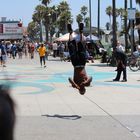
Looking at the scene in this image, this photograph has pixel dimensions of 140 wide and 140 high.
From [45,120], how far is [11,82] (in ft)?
25.2

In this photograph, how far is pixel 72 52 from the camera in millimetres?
11617

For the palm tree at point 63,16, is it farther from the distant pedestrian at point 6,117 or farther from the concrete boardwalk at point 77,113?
the distant pedestrian at point 6,117

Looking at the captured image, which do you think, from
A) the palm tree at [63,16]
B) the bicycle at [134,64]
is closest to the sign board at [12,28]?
the palm tree at [63,16]

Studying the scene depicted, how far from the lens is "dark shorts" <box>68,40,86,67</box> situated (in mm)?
11508

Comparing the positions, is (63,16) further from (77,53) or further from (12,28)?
(77,53)

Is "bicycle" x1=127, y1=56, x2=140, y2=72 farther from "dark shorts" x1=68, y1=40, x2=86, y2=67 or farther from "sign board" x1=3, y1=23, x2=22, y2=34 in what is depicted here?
"sign board" x1=3, y1=23, x2=22, y2=34

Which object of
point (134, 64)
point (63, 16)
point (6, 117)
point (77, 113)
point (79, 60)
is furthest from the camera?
point (63, 16)

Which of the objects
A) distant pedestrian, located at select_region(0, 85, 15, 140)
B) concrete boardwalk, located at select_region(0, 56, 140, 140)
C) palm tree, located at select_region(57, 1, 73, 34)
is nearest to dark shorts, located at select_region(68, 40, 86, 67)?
concrete boardwalk, located at select_region(0, 56, 140, 140)

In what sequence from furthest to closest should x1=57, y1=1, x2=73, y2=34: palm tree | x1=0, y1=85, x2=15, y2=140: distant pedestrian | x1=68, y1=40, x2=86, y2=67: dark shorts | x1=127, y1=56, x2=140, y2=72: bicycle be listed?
x1=57, y1=1, x2=73, y2=34: palm tree < x1=127, y1=56, x2=140, y2=72: bicycle < x1=68, y1=40, x2=86, y2=67: dark shorts < x1=0, y1=85, x2=15, y2=140: distant pedestrian

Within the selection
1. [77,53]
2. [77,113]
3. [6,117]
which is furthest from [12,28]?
[6,117]

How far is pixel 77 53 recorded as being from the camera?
37.9ft

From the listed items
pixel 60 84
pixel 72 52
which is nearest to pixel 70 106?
pixel 72 52

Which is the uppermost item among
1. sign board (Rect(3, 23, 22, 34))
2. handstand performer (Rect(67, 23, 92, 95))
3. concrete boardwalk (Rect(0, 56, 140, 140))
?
sign board (Rect(3, 23, 22, 34))

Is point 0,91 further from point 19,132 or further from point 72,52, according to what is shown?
point 72,52
